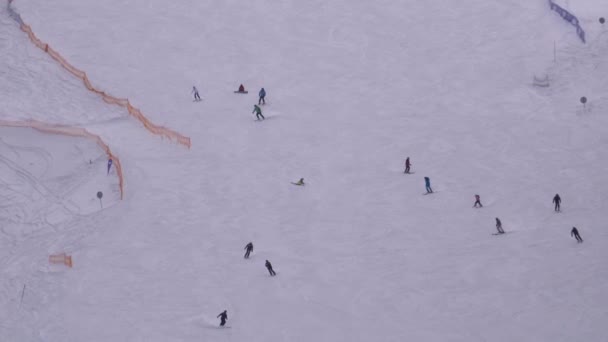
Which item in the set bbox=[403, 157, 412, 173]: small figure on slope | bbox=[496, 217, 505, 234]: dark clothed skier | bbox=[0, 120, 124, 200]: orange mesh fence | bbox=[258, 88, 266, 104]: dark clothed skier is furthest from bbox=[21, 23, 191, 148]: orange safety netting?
bbox=[496, 217, 505, 234]: dark clothed skier

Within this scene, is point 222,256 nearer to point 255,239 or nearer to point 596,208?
point 255,239

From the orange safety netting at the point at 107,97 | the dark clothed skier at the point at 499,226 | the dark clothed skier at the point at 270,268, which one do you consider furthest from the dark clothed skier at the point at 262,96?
the dark clothed skier at the point at 499,226

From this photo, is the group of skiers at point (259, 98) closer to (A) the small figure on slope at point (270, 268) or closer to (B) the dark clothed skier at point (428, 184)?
(B) the dark clothed skier at point (428, 184)

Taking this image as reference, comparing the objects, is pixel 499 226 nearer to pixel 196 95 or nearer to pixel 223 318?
pixel 223 318

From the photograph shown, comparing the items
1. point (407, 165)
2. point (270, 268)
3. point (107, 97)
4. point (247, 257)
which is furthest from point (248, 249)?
point (107, 97)

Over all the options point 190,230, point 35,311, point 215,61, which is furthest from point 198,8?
point 35,311

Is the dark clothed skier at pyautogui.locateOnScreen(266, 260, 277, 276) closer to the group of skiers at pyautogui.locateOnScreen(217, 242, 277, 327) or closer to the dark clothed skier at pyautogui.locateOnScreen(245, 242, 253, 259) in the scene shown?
the group of skiers at pyautogui.locateOnScreen(217, 242, 277, 327)

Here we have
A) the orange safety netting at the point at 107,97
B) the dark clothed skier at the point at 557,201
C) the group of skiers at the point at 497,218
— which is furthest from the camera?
the orange safety netting at the point at 107,97
